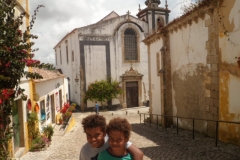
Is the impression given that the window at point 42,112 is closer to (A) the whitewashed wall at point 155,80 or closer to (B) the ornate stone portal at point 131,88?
(A) the whitewashed wall at point 155,80

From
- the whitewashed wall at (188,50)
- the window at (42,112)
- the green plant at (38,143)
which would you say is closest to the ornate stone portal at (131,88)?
the whitewashed wall at (188,50)

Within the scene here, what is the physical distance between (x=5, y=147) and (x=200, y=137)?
6562mm

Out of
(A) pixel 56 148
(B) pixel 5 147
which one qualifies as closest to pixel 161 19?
(A) pixel 56 148

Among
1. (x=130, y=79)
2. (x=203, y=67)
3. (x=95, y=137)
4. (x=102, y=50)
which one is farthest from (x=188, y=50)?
(x=130, y=79)

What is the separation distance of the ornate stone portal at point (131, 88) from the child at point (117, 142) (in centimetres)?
2072

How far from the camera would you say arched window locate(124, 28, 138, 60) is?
2352 centimetres

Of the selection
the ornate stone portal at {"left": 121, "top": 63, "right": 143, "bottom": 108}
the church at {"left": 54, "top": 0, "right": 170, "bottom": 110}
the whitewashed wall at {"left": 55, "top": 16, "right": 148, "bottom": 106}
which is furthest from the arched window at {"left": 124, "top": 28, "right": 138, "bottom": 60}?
the ornate stone portal at {"left": 121, "top": 63, "right": 143, "bottom": 108}

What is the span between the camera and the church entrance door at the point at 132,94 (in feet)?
77.5

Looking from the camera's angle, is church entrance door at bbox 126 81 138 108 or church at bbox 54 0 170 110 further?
church entrance door at bbox 126 81 138 108

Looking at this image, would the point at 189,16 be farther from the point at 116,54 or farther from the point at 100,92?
the point at 116,54

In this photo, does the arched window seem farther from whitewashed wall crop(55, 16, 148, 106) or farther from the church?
whitewashed wall crop(55, 16, 148, 106)

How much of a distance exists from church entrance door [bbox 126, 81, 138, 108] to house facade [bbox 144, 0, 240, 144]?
10.9m

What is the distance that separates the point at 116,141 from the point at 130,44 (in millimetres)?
21792

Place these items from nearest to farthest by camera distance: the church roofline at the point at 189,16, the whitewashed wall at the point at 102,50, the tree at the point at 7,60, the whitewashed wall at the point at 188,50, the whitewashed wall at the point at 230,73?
the tree at the point at 7,60 → the whitewashed wall at the point at 230,73 → the church roofline at the point at 189,16 → the whitewashed wall at the point at 188,50 → the whitewashed wall at the point at 102,50
